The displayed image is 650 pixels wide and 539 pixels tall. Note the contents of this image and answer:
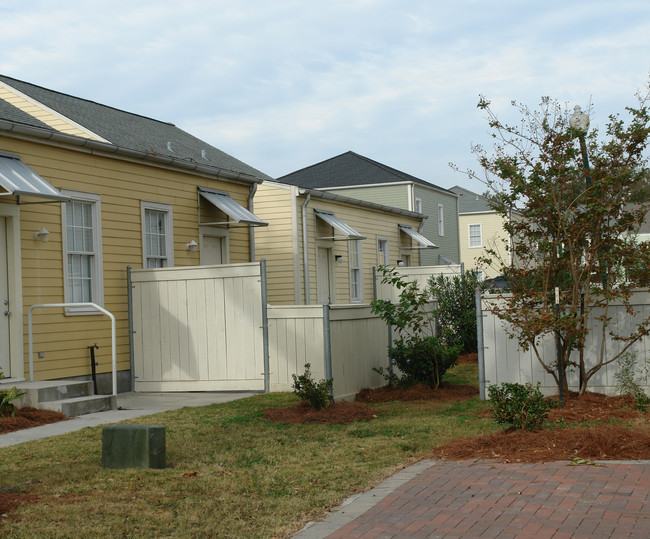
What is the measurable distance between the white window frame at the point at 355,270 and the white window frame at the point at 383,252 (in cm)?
121

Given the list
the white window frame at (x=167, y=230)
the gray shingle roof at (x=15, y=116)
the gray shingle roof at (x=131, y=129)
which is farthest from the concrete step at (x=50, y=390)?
the gray shingle roof at (x=131, y=129)

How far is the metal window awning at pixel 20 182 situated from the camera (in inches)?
392

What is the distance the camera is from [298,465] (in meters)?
6.97

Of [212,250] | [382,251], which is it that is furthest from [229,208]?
[382,251]

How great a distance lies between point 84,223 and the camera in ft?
40.4

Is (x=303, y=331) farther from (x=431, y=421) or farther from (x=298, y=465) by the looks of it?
(x=298, y=465)

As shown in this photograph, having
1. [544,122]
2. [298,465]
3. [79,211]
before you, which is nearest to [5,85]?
[79,211]

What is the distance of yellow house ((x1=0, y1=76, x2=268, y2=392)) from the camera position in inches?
429

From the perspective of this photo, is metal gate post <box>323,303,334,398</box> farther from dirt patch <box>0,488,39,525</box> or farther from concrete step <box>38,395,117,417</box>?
dirt patch <box>0,488,39,525</box>

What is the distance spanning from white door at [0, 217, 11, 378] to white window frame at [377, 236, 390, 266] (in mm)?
13474

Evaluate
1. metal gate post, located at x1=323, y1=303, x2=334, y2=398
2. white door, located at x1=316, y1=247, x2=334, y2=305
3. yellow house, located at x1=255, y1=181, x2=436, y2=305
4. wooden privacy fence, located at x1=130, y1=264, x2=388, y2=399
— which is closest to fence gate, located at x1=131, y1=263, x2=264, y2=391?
wooden privacy fence, located at x1=130, y1=264, x2=388, y2=399

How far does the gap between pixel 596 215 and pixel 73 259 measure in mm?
7446

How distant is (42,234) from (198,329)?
2.70 metres

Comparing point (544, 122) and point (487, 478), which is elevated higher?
point (544, 122)
